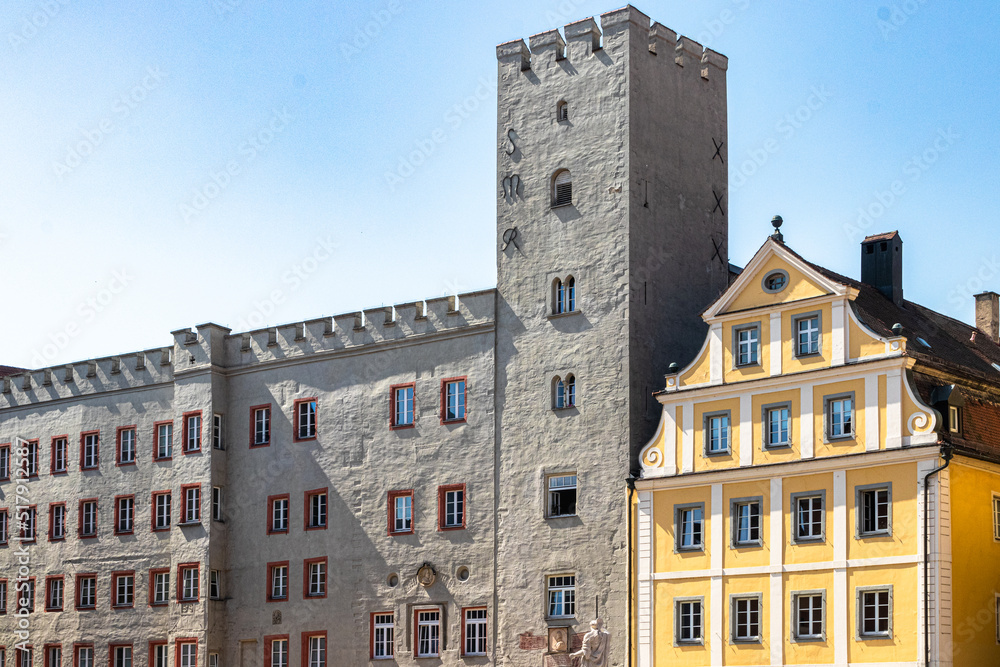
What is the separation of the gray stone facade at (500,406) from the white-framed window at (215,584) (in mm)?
234

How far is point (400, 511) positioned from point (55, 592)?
18959 mm

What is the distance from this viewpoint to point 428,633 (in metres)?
54.5

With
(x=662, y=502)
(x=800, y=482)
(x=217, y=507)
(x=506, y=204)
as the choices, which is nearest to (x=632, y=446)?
(x=662, y=502)

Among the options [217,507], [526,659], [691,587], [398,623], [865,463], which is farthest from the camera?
[217,507]

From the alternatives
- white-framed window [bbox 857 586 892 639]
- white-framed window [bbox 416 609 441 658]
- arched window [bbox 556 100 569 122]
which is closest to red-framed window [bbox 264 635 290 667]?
white-framed window [bbox 416 609 441 658]

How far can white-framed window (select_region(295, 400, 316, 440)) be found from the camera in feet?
195

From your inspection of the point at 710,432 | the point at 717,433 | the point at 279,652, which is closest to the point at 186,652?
the point at 279,652

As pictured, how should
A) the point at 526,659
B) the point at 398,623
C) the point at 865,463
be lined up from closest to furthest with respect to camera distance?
1. the point at 865,463
2. the point at 526,659
3. the point at 398,623

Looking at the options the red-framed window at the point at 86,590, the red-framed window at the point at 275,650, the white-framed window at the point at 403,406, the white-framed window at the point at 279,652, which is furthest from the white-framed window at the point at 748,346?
the red-framed window at the point at 86,590

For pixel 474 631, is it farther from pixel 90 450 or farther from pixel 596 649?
pixel 90 450

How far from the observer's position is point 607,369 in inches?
2046

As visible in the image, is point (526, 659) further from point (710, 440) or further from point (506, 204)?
point (506, 204)

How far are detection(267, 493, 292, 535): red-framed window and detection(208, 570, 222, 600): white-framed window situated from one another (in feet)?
9.50

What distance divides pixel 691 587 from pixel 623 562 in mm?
2773
